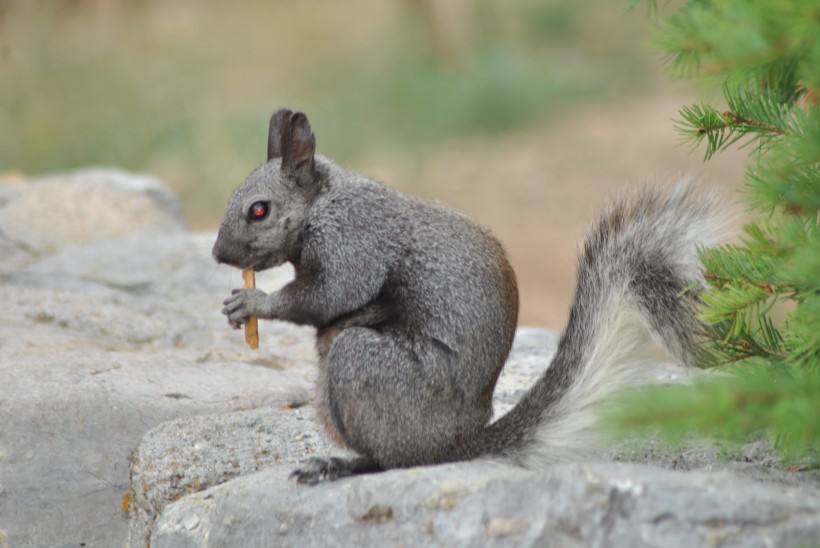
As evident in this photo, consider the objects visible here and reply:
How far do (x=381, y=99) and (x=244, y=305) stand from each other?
9.90 m

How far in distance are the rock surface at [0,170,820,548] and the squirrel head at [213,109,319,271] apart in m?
0.63

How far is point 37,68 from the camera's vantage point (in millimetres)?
11102

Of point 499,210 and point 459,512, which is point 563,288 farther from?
point 459,512

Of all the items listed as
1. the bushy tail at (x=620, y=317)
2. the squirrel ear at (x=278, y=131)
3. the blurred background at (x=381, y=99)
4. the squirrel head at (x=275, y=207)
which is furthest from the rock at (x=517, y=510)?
the blurred background at (x=381, y=99)

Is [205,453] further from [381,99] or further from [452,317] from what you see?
[381,99]

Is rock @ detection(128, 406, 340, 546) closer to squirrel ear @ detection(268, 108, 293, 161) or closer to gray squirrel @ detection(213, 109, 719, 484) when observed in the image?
gray squirrel @ detection(213, 109, 719, 484)

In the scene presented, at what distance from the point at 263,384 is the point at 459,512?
182 cm

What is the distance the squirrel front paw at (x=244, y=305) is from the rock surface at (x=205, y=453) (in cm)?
44

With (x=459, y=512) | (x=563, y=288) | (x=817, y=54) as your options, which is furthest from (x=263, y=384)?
(x=563, y=288)

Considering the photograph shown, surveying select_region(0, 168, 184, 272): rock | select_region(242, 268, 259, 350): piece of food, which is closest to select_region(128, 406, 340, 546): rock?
select_region(242, 268, 259, 350): piece of food

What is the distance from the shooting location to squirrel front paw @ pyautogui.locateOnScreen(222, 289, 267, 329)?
11.3 ft

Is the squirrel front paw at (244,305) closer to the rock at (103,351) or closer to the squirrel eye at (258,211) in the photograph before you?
the squirrel eye at (258,211)

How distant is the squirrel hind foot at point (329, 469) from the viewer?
118 inches

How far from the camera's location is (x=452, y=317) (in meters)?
3.17
